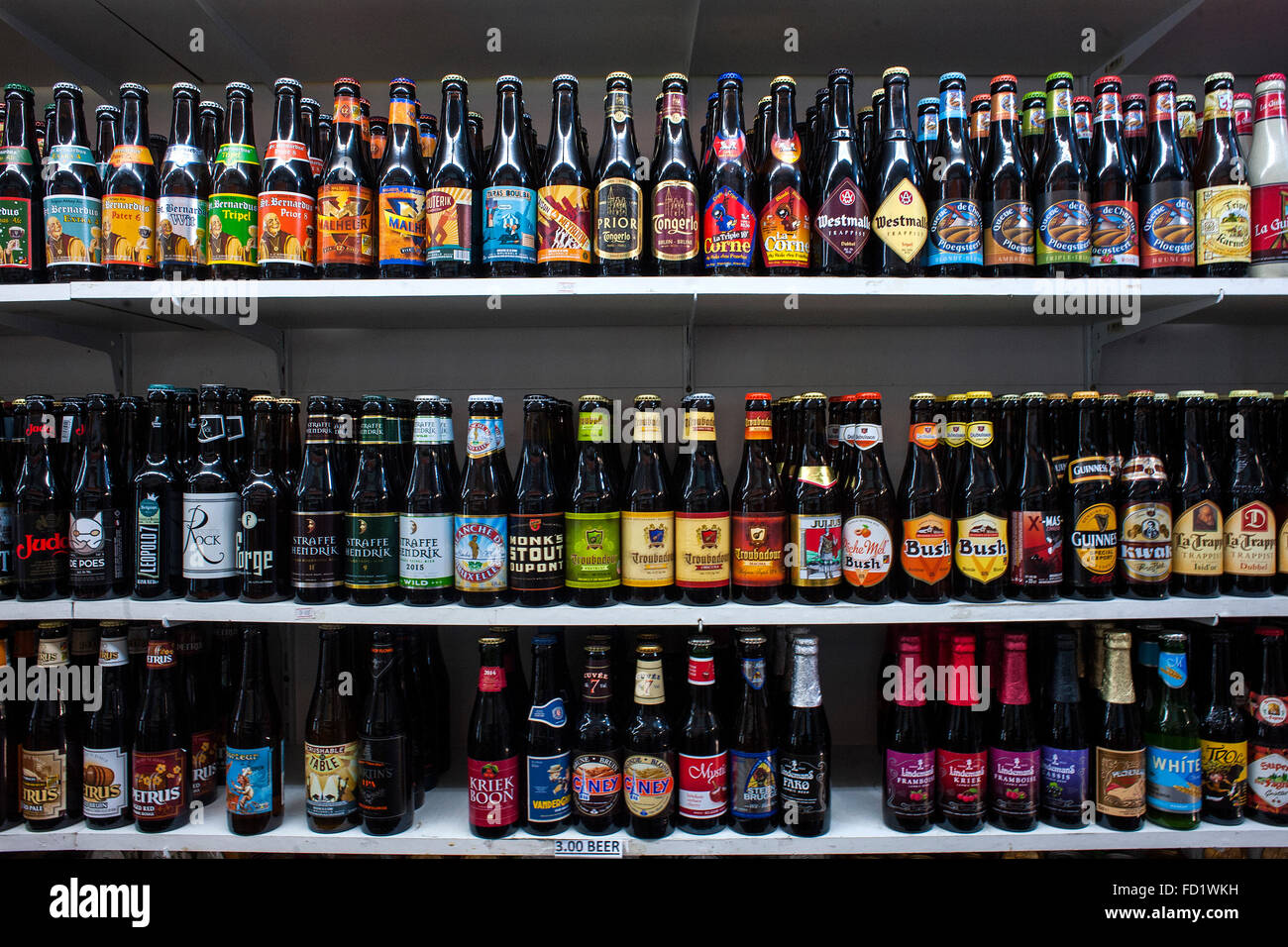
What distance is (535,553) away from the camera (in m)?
1.33

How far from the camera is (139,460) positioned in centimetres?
149

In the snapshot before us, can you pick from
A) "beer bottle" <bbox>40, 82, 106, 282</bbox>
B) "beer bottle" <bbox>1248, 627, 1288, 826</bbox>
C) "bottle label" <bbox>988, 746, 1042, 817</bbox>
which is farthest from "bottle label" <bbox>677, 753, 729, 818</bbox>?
"beer bottle" <bbox>40, 82, 106, 282</bbox>

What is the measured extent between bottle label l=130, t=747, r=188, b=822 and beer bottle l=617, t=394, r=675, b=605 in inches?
37.5

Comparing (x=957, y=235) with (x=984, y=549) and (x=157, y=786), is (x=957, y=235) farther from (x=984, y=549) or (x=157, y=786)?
(x=157, y=786)

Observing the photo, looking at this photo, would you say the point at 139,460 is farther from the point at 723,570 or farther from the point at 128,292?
the point at 723,570

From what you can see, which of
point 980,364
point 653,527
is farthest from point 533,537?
point 980,364

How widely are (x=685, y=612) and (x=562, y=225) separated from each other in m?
0.77

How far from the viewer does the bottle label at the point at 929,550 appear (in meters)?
1.35

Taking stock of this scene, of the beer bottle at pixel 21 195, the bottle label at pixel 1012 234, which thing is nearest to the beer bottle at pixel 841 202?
the bottle label at pixel 1012 234

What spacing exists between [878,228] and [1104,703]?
105 cm

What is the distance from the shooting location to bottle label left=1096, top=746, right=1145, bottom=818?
134 centimetres

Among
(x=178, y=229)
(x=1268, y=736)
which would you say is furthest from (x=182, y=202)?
(x=1268, y=736)

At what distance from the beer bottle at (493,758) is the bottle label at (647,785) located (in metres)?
0.22

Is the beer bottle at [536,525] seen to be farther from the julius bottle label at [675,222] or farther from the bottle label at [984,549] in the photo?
the bottle label at [984,549]
